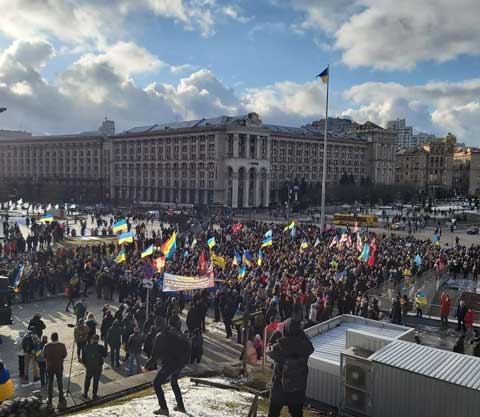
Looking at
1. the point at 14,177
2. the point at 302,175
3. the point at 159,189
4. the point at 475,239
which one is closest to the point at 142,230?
the point at 475,239

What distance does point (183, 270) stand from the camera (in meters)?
21.7

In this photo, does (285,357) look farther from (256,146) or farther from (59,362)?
(256,146)

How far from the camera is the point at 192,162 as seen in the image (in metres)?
91.1

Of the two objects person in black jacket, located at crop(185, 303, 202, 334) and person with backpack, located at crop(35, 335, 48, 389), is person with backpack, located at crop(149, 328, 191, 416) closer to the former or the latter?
person with backpack, located at crop(35, 335, 48, 389)

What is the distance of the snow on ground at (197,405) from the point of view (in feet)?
26.5

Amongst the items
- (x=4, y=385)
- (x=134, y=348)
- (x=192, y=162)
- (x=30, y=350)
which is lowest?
(x=134, y=348)

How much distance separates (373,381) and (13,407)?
6334mm

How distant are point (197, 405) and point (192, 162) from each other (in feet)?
275

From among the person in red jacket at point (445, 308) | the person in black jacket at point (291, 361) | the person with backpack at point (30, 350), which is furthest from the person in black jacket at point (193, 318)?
the person in red jacket at point (445, 308)

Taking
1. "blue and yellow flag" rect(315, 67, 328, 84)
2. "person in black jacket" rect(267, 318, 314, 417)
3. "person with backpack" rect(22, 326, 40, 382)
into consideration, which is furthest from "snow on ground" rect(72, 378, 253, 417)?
"blue and yellow flag" rect(315, 67, 328, 84)

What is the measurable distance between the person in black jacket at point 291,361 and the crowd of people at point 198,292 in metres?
0.12

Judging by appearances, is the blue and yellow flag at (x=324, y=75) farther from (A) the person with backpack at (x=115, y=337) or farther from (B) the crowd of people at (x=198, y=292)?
(A) the person with backpack at (x=115, y=337)

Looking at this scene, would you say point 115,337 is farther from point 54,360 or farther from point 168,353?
point 168,353

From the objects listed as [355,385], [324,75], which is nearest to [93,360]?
[355,385]
